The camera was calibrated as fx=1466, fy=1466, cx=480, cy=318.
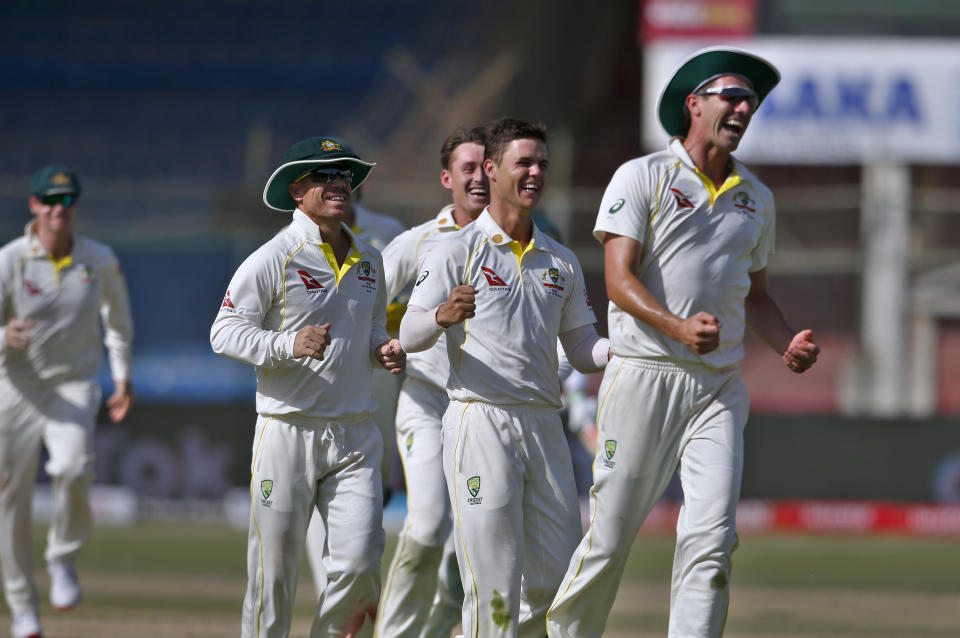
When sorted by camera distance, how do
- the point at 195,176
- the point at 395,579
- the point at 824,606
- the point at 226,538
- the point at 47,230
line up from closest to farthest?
the point at 395,579 < the point at 47,230 < the point at 824,606 < the point at 226,538 < the point at 195,176

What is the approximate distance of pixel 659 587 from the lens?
12.0 meters

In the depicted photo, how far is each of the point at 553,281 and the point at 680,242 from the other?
564 millimetres

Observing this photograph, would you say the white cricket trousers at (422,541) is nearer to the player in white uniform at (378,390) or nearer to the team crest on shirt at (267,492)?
the player in white uniform at (378,390)

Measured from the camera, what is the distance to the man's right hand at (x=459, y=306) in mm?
5598

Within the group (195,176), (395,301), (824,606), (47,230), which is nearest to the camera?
(395,301)

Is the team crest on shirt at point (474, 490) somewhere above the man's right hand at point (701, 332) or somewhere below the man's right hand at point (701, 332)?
below

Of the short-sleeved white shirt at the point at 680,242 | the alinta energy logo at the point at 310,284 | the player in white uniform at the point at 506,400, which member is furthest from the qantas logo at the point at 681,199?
the alinta energy logo at the point at 310,284

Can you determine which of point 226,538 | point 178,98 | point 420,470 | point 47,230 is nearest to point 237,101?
point 178,98

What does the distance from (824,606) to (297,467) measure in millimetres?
5977

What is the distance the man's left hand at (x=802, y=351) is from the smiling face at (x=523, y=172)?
1209 millimetres

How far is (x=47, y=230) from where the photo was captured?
354 inches

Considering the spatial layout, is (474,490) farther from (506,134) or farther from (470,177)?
(470,177)

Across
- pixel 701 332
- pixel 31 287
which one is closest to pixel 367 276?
pixel 701 332

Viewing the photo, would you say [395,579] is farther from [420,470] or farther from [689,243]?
[689,243]
